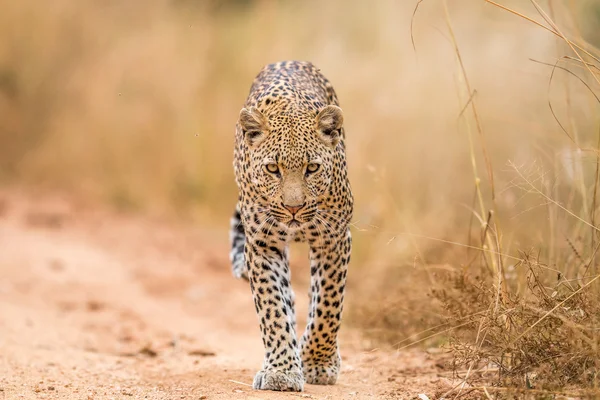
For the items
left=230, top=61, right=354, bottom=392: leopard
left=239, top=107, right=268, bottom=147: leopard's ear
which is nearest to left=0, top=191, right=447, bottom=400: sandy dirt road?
left=230, top=61, right=354, bottom=392: leopard

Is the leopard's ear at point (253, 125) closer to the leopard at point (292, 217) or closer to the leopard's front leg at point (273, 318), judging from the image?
the leopard at point (292, 217)

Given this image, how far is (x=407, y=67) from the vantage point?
14.5m

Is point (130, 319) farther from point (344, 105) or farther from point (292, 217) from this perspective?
point (344, 105)

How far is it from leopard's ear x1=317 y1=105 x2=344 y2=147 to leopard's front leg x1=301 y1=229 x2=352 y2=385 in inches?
27.4

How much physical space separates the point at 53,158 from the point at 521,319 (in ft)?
41.8

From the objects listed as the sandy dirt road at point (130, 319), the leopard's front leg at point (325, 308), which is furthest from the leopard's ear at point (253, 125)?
the sandy dirt road at point (130, 319)

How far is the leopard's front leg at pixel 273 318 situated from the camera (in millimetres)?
6383

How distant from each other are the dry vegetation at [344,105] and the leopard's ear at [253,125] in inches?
71.4

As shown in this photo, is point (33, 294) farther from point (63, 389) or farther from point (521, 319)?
point (521, 319)

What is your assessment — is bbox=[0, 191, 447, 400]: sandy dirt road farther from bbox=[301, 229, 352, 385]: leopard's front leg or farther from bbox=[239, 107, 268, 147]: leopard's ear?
bbox=[239, 107, 268, 147]: leopard's ear

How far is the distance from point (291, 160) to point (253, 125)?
18.5 inches

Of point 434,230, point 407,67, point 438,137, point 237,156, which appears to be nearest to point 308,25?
point 407,67

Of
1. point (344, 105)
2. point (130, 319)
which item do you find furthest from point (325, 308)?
point (344, 105)

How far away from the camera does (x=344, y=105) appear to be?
46.6 ft
